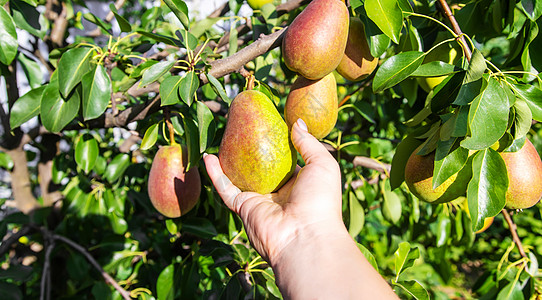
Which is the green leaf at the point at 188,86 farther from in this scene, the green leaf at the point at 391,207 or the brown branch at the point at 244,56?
the green leaf at the point at 391,207

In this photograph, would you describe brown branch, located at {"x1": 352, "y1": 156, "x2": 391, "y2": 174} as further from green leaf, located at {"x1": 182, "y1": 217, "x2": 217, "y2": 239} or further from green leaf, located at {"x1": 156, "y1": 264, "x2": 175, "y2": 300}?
green leaf, located at {"x1": 156, "y1": 264, "x2": 175, "y2": 300}

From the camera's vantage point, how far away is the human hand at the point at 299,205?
2.69ft

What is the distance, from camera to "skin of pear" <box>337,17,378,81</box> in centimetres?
97

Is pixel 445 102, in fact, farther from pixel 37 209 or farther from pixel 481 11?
pixel 37 209

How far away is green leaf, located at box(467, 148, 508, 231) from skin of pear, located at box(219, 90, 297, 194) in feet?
1.27

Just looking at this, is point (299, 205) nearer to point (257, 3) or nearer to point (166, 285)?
point (166, 285)

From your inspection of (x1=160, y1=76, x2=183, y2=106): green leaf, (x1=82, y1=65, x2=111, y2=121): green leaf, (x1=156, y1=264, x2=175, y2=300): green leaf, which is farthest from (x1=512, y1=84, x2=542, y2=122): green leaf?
(x1=156, y1=264, x2=175, y2=300): green leaf

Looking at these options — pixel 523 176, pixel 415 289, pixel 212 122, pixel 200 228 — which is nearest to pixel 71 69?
pixel 212 122

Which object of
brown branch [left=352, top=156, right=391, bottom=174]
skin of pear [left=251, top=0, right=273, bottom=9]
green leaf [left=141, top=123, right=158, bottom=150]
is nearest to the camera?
green leaf [left=141, top=123, right=158, bottom=150]

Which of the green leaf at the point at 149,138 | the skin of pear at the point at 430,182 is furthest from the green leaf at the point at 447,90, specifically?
the green leaf at the point at 149,138

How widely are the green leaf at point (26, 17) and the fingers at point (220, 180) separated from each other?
77cm

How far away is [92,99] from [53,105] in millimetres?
126

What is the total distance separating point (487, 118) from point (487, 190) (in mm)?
167

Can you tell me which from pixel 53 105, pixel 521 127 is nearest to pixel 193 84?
pixel 53 105
